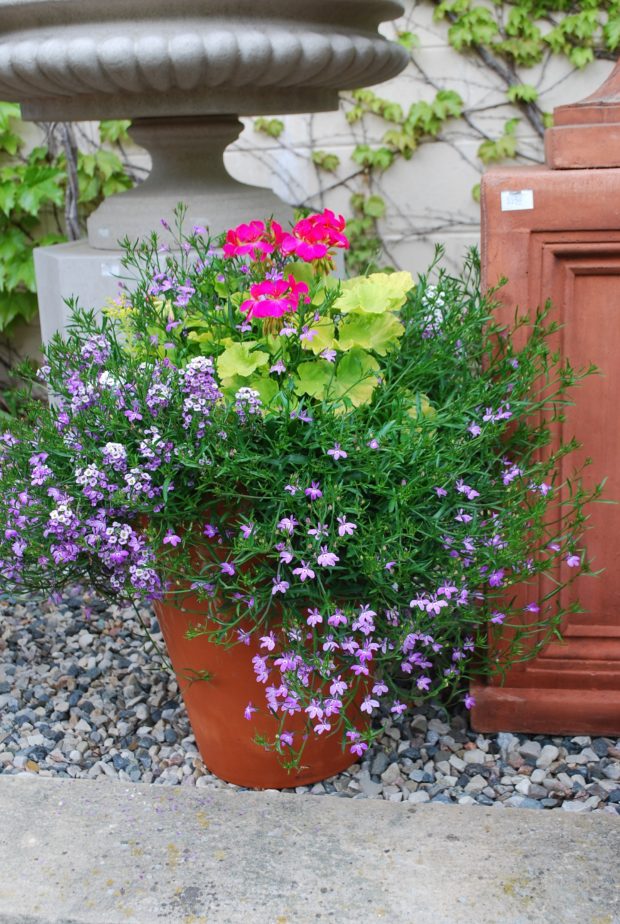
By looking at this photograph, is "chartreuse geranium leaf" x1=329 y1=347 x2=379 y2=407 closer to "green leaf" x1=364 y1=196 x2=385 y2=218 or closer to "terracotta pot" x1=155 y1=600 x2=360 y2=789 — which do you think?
"terracotta pot" x1=155 y1=600 x2=360 y2=789

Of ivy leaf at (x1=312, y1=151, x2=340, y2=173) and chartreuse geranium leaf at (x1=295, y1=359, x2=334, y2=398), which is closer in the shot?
chartreuse geranium leaf at (x1=295, y1=359, x2=334, y2=398)

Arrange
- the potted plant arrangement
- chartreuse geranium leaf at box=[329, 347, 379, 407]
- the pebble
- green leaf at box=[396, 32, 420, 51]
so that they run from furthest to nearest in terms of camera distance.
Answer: green leaf at box=[396, 32, 420, 51]
the pebble
chartreuse geranium leaf at box=[329, 347, 379, 407]
the potted plant arrangement

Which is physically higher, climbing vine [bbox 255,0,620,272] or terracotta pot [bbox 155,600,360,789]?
climbing vine [bbox 255,0,620,272]

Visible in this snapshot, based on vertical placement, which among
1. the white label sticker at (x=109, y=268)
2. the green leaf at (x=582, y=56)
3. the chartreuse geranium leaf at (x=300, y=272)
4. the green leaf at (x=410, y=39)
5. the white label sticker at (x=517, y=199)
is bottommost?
the chartreuse geranium leaf at (x=300, y=272)

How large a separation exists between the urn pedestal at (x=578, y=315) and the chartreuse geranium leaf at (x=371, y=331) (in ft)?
0.82

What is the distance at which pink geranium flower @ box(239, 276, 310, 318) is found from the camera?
65.1 inches

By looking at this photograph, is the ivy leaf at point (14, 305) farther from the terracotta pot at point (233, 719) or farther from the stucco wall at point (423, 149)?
the terracotta pot at point (233, 719)

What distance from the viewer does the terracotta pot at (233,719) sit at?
5.87 feet

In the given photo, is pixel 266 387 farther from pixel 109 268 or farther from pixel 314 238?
pixel 109 268

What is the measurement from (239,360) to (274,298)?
0.40 ft

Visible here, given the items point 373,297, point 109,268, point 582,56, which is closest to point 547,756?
point 373,297

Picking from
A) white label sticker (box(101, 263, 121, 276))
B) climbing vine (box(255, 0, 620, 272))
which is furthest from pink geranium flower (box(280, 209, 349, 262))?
climbing vine (box(255, 0, 620, 272))

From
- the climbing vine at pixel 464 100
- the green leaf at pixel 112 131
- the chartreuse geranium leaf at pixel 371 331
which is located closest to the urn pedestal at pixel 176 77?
the chartreuse geranium leaf at pixel 371 331

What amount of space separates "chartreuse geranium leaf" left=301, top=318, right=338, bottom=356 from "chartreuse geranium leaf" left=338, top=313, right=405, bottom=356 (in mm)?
18
